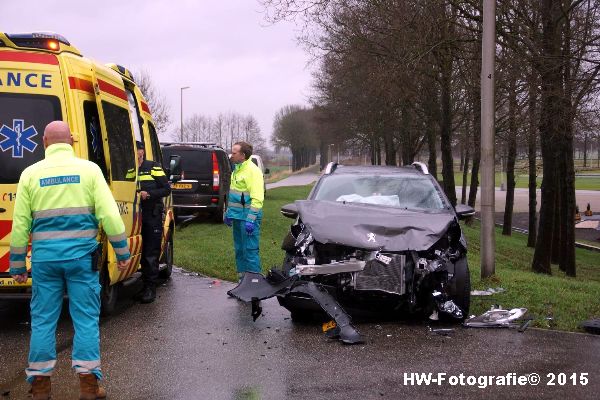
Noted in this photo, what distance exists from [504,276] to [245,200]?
4029 millimetres

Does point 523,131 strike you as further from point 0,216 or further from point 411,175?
point 0,216

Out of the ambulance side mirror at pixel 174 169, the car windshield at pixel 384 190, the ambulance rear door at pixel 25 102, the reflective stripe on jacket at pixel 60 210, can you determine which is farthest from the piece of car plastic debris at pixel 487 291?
the ambulance rear door at pixel 25 102

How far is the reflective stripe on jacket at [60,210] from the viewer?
4.74 meters

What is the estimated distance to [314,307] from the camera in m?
6.64

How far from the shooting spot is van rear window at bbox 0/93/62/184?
6.47 meters

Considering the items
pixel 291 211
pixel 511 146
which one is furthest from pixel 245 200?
pixel 511 146

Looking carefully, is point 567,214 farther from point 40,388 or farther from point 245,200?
point 40,388

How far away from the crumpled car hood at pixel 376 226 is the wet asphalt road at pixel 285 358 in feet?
2.81

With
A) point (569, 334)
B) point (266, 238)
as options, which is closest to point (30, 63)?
point (569, 334)

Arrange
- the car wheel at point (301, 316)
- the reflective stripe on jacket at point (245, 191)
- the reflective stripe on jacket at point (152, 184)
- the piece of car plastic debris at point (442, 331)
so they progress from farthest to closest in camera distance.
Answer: the reflective stripe on jacket at point (245, 191) < the reflective stripe on jacket at point (152, 184) < the car wheel at point (301, 316) < the piece of car plastic debris at point (442, 331)

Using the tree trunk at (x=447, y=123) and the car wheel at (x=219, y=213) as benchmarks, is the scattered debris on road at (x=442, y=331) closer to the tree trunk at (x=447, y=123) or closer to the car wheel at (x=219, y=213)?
the car wheel at (x=219, y=213)

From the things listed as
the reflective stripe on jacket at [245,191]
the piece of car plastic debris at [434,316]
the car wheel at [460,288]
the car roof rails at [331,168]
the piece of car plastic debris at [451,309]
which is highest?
the car roof rails at [331,168]

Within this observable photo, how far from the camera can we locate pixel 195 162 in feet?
54.5

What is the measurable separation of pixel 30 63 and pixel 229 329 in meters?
3.13
